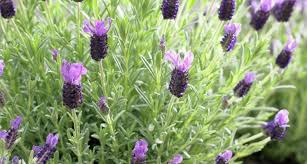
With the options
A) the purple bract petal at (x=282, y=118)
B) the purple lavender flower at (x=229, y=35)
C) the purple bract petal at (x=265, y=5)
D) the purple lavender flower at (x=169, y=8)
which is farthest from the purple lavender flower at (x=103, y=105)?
the purple bract petal at (x=265, y=5)

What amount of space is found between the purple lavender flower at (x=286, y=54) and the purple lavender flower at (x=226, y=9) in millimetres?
297

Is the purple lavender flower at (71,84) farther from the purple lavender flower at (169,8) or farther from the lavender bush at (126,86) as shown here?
the purple lavender flower at (169,8)

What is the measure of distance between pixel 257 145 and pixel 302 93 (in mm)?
1012

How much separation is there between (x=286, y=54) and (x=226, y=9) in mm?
330

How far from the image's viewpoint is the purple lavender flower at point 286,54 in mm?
1638

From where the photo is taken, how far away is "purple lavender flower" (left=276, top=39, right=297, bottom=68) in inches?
64.5

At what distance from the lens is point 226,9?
144 cm

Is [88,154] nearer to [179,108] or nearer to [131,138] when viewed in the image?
[131,138]

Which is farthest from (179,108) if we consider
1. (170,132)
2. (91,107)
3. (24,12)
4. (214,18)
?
(24,12)

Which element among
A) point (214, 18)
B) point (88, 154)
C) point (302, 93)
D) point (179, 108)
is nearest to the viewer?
point (88, 154)

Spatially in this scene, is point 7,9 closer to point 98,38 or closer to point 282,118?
point 98,38

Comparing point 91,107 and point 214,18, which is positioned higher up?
point 214,18

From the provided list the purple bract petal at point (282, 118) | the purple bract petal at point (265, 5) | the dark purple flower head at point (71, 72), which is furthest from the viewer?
the purple bract petal at point (265, 5)

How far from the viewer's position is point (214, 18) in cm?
168
